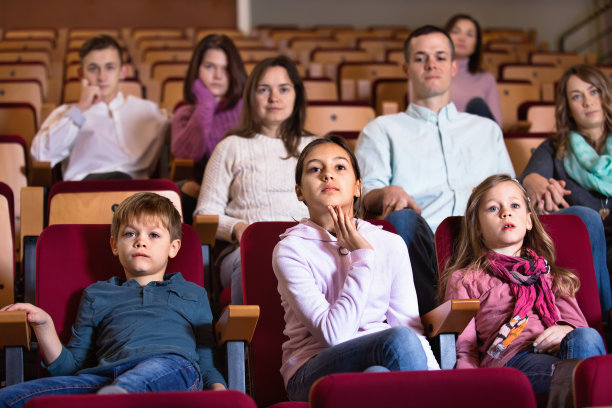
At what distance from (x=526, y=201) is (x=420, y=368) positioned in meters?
0.46

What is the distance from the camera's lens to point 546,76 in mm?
3359

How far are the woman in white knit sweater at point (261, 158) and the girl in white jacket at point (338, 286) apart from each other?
35 centimetres

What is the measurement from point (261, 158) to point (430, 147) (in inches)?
13.4

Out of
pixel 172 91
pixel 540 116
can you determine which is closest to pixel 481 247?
pixel 540 116

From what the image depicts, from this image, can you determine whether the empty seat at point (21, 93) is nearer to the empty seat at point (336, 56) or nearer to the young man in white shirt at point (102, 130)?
the young man in white shirt at point (102, 130)

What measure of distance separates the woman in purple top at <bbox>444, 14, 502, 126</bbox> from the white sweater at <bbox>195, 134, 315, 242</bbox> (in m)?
0.77

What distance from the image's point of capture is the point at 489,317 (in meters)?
1.20

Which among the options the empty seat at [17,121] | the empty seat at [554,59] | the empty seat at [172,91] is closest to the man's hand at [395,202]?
the empty seat at [17,121]

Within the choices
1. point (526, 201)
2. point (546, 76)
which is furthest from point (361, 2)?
point (526, 201)

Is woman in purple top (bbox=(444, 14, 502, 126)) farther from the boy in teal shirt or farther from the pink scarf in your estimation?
the boy in teal shirt

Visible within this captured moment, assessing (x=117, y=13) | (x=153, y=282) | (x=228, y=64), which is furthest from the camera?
(x=117, y=13)

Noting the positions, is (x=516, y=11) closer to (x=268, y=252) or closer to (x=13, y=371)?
(x=268, y=252)

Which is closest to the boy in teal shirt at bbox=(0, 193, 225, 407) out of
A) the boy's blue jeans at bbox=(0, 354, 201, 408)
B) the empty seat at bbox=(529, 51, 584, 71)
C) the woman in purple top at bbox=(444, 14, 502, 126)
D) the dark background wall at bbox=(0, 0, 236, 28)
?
the boy's blue jeans at bbox=(0, 354, 201, 408)

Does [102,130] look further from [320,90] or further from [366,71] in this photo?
[366,71]
